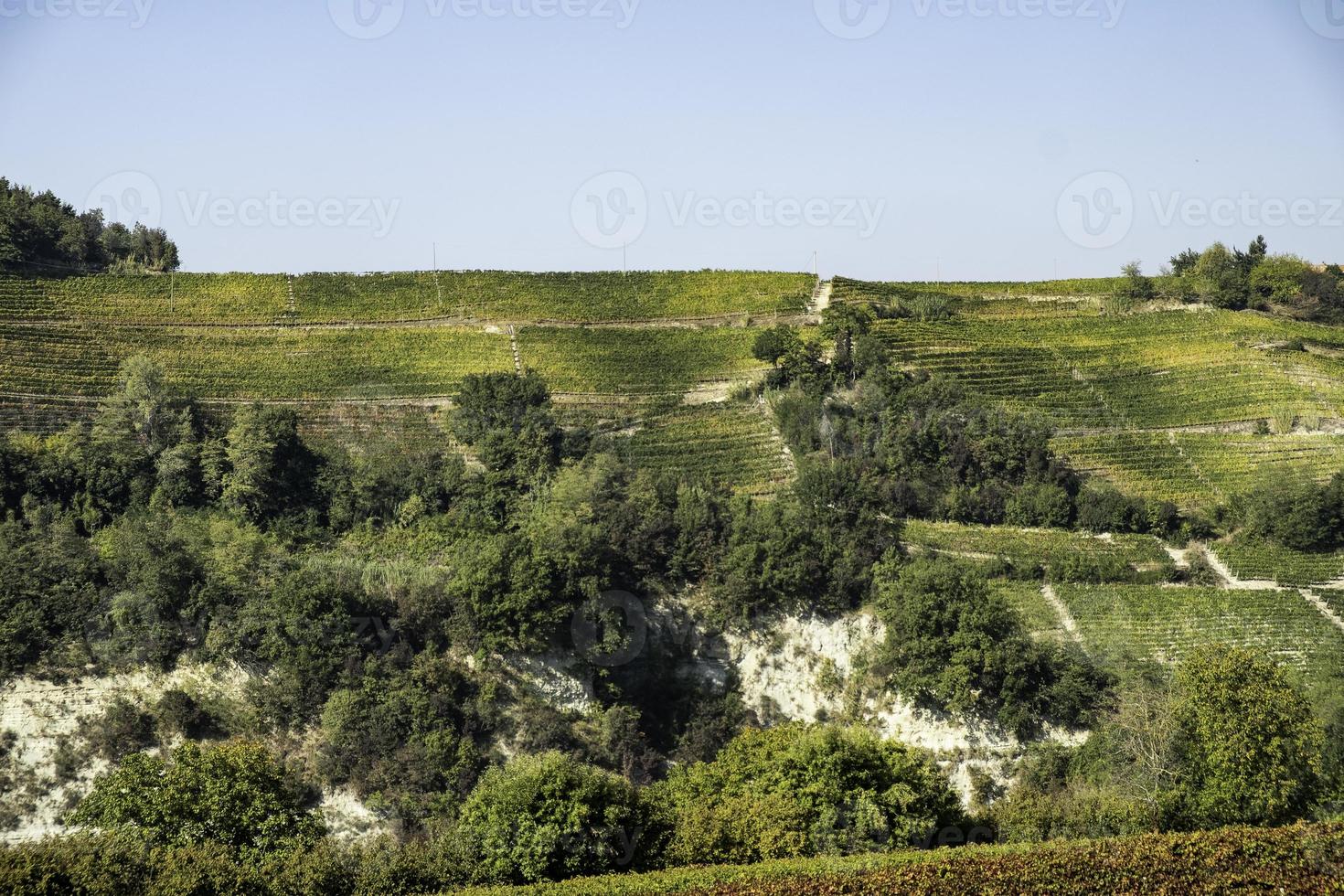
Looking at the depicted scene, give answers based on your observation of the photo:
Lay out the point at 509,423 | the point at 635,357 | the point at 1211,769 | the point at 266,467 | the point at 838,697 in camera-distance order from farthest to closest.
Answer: the point at 635,357 → the point at 509,423 → the point at 266,467 → the point at 838,697 → the point at 1211,769

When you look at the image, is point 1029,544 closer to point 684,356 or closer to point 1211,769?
point 1211,769

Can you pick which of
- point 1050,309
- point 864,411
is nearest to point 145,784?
point 864,411

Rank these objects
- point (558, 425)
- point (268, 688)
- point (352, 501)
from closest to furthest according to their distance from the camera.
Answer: point (268, 688) < point (352, 501) < point (558, 425)

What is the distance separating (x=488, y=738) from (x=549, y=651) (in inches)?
120

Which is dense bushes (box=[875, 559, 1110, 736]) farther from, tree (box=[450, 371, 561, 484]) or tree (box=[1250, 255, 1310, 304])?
tree (box=[1250, 255, 1310, 304])

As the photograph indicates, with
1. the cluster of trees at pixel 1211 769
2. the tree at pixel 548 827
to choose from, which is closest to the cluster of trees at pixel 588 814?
the tree at pixel 548 827

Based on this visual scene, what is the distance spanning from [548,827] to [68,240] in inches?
1471

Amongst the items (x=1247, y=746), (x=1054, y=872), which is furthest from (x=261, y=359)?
(x=1054, y=872)

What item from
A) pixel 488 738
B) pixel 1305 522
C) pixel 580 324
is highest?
pixel 580 324

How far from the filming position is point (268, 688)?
4284cm

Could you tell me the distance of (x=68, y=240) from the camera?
60312 mm

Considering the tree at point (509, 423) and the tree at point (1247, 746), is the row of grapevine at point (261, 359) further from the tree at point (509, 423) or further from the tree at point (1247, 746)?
the tree at point (1247, 746)

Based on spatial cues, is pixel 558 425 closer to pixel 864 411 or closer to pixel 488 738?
pixel 864 411

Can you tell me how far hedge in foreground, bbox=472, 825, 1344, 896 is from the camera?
29.3m
